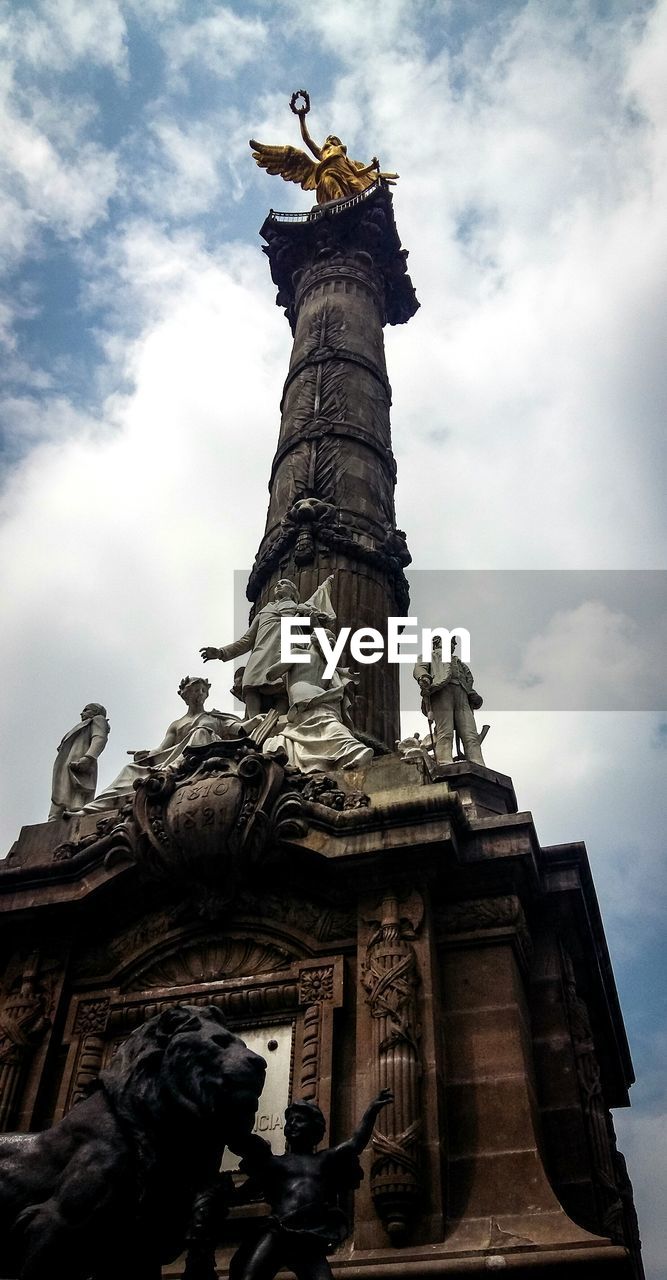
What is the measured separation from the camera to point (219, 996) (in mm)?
9594

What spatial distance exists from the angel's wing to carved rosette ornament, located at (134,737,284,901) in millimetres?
19983

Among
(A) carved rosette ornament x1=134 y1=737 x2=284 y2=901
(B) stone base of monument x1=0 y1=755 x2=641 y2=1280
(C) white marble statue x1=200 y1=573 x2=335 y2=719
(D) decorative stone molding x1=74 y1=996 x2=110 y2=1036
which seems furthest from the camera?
(C) white marble statue x1=200 y1=573 x2=335 y2=719

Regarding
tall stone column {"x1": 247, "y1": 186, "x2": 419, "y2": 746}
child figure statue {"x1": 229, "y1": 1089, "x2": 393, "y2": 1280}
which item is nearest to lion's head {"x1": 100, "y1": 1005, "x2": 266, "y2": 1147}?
child figure statue {"x1": 229, "y1": 1089, "x2": 393, "y2": 1280}

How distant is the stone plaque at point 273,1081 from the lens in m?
8.69

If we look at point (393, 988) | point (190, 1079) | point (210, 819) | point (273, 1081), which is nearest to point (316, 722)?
point (210, 819)

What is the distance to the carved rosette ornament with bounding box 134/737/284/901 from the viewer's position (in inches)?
395

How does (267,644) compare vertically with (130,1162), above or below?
above

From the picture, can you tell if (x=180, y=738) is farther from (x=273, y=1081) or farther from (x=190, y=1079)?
(x=190, y=1079)

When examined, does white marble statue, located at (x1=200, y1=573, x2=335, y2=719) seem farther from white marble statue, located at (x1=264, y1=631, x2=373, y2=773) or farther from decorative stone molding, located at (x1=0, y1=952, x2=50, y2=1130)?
decorative stone molding, located at (x1=0, y1=952, x2=50, y2=1130)

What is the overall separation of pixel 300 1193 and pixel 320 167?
24.4 m

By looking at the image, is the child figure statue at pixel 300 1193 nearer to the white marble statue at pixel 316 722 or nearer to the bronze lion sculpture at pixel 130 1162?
the bronze lion sculpture at pixel 130 1162

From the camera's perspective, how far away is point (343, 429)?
1825 centimetres

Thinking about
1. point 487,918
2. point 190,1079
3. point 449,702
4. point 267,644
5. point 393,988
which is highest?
point 267,644

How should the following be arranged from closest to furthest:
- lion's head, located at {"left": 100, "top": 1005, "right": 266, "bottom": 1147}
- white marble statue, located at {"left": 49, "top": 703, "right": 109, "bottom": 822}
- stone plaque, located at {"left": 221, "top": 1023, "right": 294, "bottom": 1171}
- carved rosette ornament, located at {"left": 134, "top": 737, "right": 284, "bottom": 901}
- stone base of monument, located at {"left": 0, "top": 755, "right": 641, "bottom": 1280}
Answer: lion's head, located at {"left": 100, "top": 1005, "right": 266, "bottom": 1147} < stone base of monument, located at {"left": 0, "top": 755, "right": 641, "bottom": 1280} < stone plaque, located at {"left": 221, "top": 1023, "right": 294, "bottom": 1171} < carved rosette ornament, located at {"left": 134, "top": 737, "right": 284, "bottom": 901} < white marble statue, located at {"left": 49, "top": 703, "right": 109, "bottom": 822}
